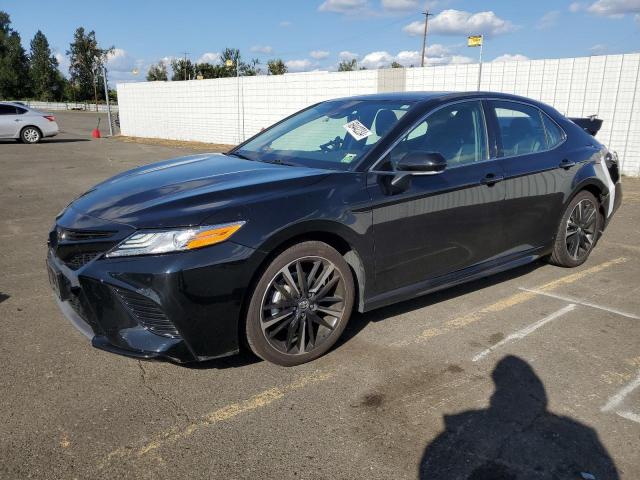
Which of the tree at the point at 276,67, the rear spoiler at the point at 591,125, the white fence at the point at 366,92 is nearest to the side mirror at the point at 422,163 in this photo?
the rear spoiler at the point at 591,125

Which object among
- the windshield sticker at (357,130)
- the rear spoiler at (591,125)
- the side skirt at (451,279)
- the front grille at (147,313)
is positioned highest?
the windshield sticker at (357,130)

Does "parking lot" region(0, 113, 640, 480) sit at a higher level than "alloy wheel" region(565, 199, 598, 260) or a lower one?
lower

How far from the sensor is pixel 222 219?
2.83 m

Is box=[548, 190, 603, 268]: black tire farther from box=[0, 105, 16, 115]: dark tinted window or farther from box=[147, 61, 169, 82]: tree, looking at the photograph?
box=[147, 61, 169, 82]: tree

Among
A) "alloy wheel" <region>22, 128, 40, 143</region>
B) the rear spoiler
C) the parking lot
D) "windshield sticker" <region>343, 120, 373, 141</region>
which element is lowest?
"alloy wheel" <region>22, 128, 40, 143</region>

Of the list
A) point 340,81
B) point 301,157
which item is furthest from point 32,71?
point 301,157

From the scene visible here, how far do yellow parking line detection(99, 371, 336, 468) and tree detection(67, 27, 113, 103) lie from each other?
92.8 meters

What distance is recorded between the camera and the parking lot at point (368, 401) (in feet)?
7.84

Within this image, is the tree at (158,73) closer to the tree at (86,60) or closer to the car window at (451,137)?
the tree at (86,60)

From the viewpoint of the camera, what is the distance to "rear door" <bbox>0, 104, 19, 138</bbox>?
66.5 ft

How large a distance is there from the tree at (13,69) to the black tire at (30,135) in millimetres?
70796

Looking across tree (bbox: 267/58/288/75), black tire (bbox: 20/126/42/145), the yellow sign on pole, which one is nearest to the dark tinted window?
black tire (bbox: 20/126/42/145)

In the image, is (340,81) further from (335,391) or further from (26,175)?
(335,391)

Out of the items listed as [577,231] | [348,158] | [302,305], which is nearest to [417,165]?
[348,158]
